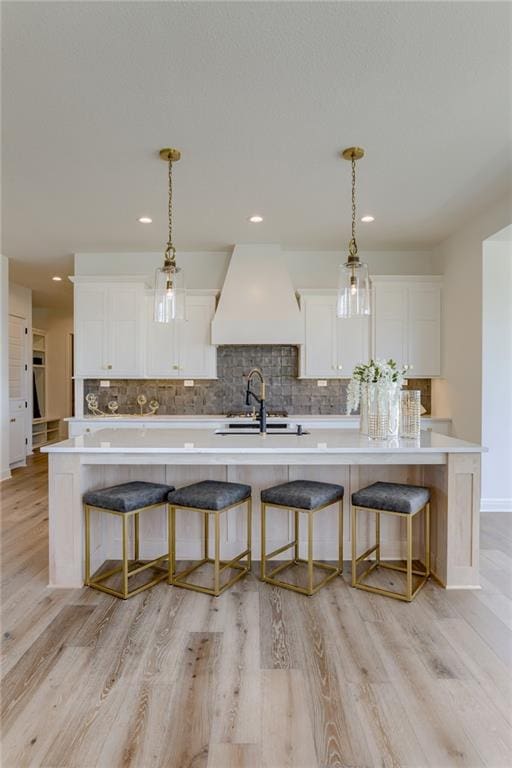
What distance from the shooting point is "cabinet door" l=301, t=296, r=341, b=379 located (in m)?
5.23

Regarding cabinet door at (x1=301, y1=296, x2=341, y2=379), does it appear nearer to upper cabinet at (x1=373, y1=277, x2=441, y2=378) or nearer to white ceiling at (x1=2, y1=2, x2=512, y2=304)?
upper cabinet at (x1=373, y1=277, x2=441, y2=378)

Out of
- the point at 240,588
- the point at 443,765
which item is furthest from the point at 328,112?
the point at 443,765

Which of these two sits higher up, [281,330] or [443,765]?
[281,330]

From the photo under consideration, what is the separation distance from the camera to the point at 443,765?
1.47m

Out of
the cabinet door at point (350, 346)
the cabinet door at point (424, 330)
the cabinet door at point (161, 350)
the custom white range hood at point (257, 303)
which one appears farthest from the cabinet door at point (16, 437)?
the cabinet door at point (424, 330)

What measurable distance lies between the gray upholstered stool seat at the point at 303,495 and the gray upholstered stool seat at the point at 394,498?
5.5 inches

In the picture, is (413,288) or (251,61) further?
(413,288)

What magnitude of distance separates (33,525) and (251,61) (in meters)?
3.87

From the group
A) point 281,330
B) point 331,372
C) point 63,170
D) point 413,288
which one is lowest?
point 331,372

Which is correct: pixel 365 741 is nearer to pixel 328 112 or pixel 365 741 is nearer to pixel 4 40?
pixel 328 112

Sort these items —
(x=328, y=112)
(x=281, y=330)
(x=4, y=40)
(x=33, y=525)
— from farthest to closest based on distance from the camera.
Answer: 1. (x=281, y=330)
2. (x=33, y=525)
3. (x=328, y=112)
4. (x=4, y=40)

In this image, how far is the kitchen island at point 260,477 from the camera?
2666 mm

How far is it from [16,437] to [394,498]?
19.3ft

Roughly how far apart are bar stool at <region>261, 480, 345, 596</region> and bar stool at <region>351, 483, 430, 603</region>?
0.13 metres
